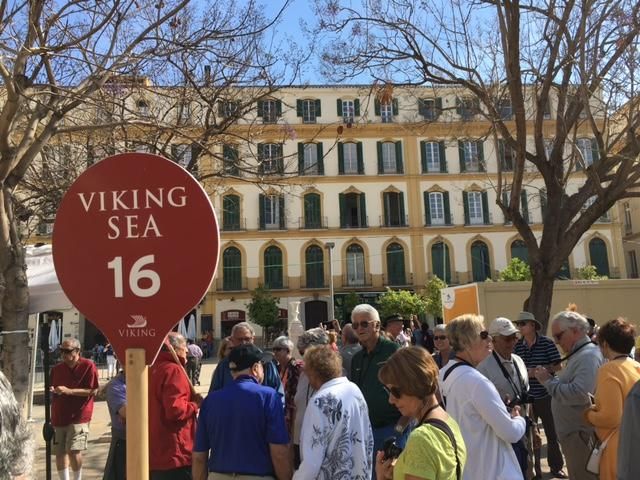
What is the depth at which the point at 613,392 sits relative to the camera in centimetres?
367

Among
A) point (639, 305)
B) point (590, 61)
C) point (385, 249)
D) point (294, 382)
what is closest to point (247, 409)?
point (294, 382)

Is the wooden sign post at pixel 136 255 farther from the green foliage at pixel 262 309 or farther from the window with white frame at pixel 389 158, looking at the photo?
the window with white frame at pixel 389 158

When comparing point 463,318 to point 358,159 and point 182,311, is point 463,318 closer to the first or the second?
point 182,311

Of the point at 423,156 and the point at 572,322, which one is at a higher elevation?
the point at 423,156

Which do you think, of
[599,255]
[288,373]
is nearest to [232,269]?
[599,255]

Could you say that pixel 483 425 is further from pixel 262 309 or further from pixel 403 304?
pixel 262 309

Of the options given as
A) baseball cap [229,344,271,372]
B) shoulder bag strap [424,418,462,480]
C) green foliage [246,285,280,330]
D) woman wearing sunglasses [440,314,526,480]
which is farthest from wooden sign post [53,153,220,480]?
green foliage [246,285,280,330]

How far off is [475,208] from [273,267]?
14675 millimetres

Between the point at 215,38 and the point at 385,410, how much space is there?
5.08 meters

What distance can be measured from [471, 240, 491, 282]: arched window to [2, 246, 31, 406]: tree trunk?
38.5 metres

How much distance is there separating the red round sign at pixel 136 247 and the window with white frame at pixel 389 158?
40633 mm

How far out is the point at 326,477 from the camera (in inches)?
131

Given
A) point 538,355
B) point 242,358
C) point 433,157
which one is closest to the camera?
point 242,358

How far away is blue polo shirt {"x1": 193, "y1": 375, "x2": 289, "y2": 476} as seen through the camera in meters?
3.43
